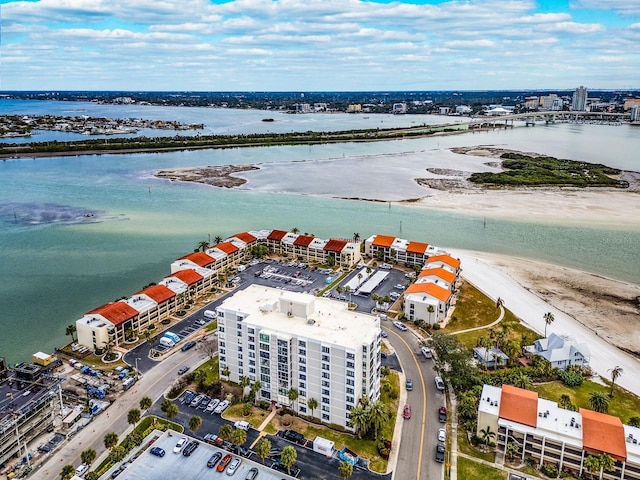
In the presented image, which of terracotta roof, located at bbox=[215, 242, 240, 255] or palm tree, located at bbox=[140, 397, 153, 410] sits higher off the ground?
terracotta roof, located at bbox=[215, 242, 240, 255]

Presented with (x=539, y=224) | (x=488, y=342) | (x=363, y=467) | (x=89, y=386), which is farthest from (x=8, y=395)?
(x=539, y=224)

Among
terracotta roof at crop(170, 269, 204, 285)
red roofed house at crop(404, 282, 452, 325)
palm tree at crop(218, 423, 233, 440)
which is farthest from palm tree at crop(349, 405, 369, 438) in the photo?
terracotta roof at crop(170, 269, 204, 285)

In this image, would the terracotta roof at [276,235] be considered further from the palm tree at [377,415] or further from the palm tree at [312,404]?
the palm tree at [377,415]

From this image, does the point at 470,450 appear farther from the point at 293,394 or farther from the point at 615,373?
the point at 615,373

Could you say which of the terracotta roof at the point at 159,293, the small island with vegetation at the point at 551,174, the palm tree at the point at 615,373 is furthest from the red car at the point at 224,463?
the small island with vegetation at the point at 551,174

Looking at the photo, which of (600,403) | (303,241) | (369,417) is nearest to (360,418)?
(369,417)

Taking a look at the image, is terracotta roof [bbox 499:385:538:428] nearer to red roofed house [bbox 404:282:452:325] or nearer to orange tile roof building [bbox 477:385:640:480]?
orange tile roof building [bbox 477:385:640:480]
